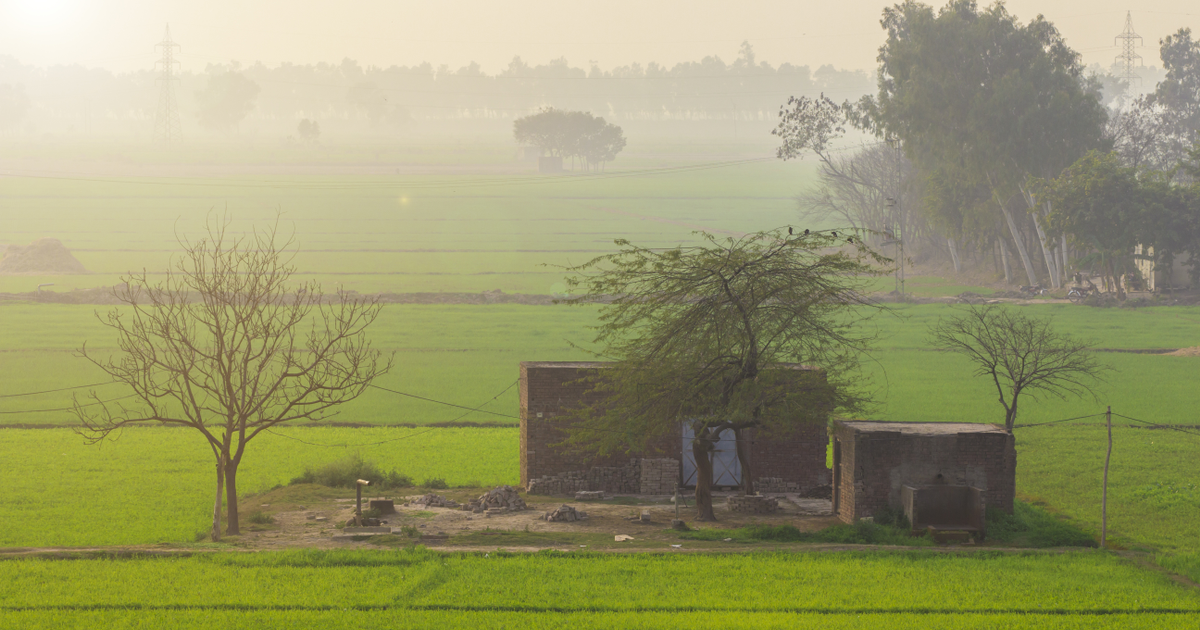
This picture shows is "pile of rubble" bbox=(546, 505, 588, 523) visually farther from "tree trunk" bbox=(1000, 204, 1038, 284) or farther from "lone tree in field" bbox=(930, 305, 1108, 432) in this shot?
"tree trunk" bbox=(1000, 204, 1038, 284)

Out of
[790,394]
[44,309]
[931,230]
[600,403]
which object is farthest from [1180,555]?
[931,230]

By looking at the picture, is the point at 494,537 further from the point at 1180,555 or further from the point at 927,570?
the point at 1180,555

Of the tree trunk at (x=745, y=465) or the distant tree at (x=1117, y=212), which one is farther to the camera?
the distant tree at (x=1117, y=212)

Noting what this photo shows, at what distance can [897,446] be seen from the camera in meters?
22.8

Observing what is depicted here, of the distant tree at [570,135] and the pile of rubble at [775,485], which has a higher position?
the distant tree at [570,135]

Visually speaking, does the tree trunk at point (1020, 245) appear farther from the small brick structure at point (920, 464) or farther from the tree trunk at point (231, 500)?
the tree trunk at point (231, 500)

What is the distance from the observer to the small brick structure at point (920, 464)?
22719 mm

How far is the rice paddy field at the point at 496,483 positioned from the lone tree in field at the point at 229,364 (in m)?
1.70

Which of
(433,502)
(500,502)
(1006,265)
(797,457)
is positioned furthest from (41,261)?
(797,457)

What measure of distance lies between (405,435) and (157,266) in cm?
6979

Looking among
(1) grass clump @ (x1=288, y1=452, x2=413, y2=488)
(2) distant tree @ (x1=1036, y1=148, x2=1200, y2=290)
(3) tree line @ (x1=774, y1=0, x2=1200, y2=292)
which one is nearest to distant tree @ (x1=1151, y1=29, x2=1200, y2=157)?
(3) tree line @ (x1=774, y1=0, x2=1200, y2=292)

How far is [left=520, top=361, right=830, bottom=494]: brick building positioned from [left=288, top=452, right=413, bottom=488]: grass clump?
394 cm

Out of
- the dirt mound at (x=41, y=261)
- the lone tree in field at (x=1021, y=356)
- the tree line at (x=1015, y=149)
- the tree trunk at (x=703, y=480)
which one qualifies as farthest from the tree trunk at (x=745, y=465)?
the dirt mound at (x=41, y=261)

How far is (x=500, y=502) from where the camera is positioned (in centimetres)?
2502
